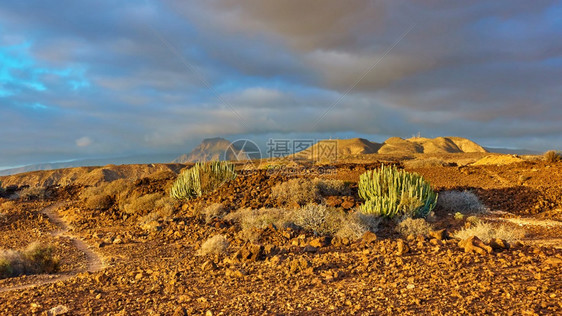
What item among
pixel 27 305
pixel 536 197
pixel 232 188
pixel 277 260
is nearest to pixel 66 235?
pixel 232 188

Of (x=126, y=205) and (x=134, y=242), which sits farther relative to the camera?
(x=126, y=205)

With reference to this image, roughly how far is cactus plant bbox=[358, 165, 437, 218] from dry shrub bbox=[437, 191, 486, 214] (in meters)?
1.03

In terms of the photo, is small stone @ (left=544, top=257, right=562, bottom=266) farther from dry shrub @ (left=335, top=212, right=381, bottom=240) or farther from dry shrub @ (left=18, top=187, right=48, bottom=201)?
dry shrub @ (left=18, top=187, right=48, bottom=201)

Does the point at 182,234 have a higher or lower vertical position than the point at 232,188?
lower

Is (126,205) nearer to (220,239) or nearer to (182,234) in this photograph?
(182,234)

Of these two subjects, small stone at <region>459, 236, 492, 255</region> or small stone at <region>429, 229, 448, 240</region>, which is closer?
small stone at <region>459, 236, 492, 255</region>

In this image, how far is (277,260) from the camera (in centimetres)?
647

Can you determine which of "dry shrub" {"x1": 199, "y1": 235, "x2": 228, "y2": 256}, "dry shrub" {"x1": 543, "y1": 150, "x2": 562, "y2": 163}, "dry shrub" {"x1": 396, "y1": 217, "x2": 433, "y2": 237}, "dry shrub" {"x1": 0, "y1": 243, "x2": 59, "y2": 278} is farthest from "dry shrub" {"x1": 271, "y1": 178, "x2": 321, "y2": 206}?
"dry shrub" {"x1": 543, "y1": 150, "x2": 562, "y2": 163}

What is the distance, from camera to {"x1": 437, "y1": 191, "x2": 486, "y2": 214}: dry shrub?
12.5m

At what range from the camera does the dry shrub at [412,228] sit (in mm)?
8891

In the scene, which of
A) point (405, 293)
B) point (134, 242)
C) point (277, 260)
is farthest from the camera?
→ point (134, 242)

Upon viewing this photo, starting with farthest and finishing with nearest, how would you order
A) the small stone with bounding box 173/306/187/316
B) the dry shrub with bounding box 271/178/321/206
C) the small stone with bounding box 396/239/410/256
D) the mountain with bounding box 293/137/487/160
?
the mountain with bounding box 293/137/487/160
the dry shrub with bounding box 271/178/321/206
the small stone with bounding box 396/239/410/256
the small stone with bounding box 173/306/187/316

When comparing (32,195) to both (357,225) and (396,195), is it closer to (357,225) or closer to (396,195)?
(396,195)

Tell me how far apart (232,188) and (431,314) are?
34.1 feet
